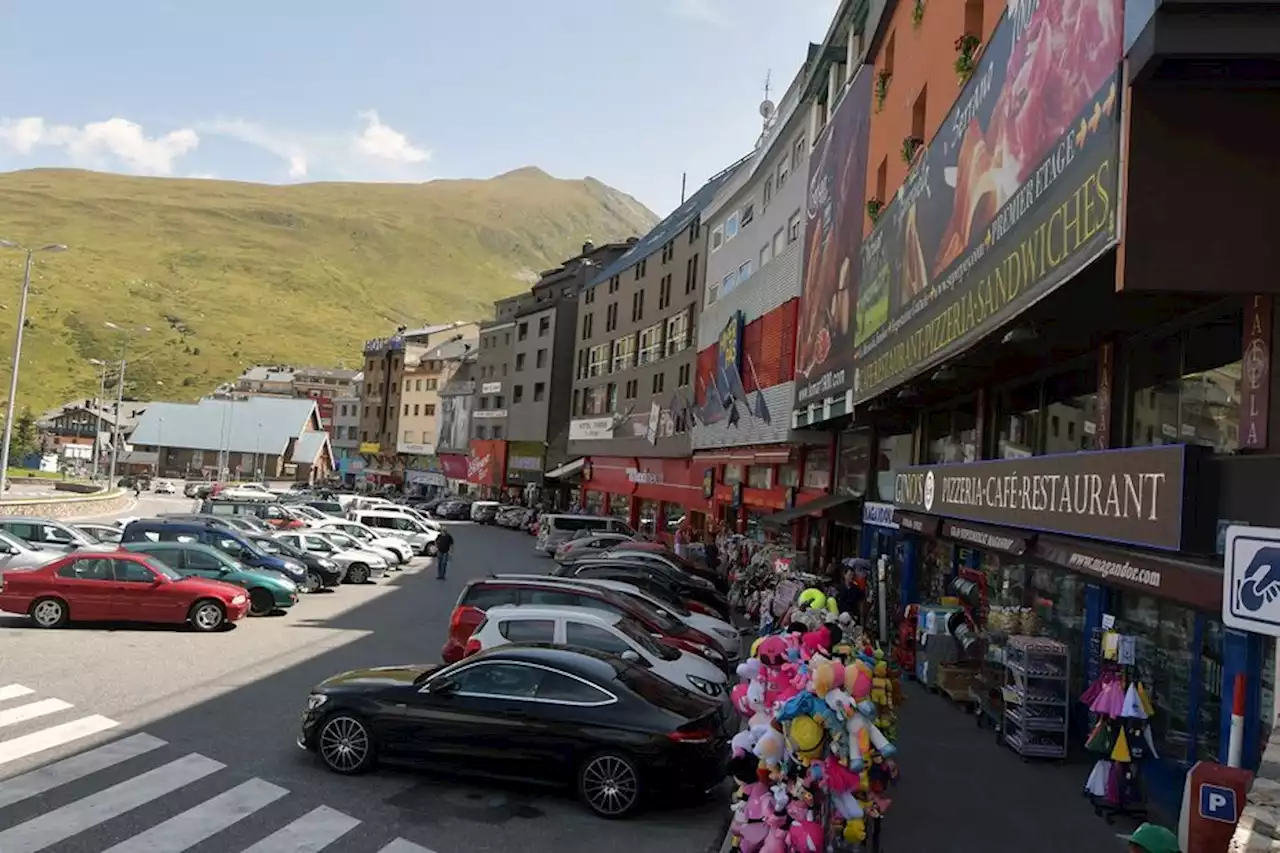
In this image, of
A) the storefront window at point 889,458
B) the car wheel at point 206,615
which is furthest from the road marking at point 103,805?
the storefront window at point 889,458

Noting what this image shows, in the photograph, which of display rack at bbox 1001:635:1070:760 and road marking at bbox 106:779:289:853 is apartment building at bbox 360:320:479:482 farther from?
road marking at bbox 106:779:289:853

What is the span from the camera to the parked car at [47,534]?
79.7 feet

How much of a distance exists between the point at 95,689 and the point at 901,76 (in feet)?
60.5

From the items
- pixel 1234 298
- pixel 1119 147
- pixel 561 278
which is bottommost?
pixel 1234 298

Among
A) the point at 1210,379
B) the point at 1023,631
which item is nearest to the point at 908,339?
the point at 1023,631

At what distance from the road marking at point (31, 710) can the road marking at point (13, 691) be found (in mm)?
517

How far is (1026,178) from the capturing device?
1114 centimetres

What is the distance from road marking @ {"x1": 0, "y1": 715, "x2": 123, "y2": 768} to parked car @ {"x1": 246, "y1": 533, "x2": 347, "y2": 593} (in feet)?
51.8

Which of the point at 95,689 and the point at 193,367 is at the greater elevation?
the point at 193,367

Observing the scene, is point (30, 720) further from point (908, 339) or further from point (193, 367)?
point (193, 367)

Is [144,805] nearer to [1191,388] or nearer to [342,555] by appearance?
[1191,388]

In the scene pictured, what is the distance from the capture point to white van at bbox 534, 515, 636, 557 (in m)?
41.9

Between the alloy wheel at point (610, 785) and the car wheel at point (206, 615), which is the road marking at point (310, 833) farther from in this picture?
the car wheel at point (206, 615)

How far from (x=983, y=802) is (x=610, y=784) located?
161 inches
